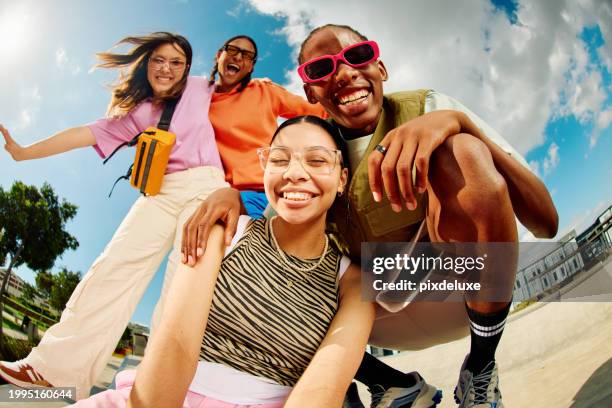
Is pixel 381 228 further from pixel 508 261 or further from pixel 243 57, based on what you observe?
pixel 243 57

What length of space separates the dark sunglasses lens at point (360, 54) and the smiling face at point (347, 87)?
19mm

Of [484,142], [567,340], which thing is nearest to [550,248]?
[567,340]

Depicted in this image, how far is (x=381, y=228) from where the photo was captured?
922 mm

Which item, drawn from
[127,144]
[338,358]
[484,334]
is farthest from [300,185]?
[127,144]

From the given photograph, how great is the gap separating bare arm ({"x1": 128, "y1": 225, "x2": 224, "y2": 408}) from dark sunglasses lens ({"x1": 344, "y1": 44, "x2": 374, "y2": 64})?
662 millimetres

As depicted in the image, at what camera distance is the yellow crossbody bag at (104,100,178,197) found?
1.52 meters

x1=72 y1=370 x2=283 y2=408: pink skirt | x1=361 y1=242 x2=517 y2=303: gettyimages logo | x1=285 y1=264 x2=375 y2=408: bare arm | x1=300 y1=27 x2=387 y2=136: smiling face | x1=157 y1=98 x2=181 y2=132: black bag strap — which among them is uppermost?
x1=157 y1=98 x2=181 y2=132: black bag strap

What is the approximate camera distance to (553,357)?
121cm

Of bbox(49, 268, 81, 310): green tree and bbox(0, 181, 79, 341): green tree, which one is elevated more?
bbox(0, 181, 79, 341): green tree

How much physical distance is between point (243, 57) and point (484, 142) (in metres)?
1.27

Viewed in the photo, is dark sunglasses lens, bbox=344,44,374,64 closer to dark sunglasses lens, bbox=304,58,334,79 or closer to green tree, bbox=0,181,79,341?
dark sunglasses lens, bbox=304,58,334,79

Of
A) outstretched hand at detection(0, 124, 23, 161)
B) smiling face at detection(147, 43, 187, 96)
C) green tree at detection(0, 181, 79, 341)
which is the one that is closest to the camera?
outstretched hand at detection(0, 124, 23, 161)

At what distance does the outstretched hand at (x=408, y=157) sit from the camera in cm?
65

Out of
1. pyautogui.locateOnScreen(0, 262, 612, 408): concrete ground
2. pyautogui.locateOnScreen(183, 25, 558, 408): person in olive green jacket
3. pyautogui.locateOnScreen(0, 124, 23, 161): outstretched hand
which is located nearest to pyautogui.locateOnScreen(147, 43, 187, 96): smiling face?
pyautogui.locateOnScreen(0, 124, 23, 161): outstretched hand
